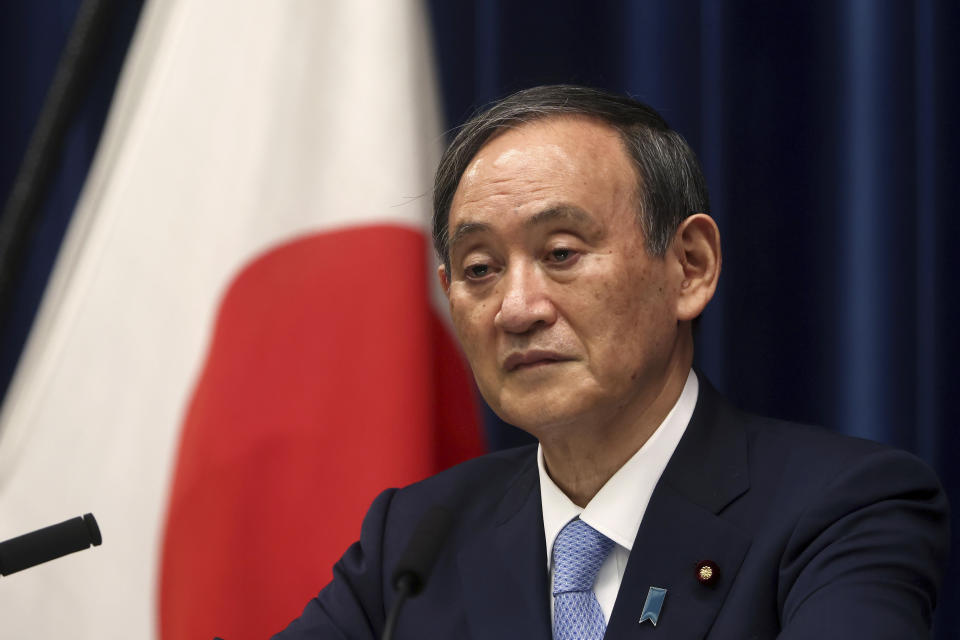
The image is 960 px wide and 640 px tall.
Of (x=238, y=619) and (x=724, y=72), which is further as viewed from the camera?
(x=724, y=72)

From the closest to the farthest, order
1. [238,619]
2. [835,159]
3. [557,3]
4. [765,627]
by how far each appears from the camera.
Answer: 1. [765,627]
2. [238,619]
3. [835,159]
4. [557,3]

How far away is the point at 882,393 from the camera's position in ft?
6.18

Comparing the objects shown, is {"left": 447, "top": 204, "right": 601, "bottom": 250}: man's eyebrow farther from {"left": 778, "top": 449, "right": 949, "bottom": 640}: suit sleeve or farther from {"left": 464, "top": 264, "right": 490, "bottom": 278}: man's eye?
{"left": 778, "top": 449, "right": 949, "bottom": 640}: suit sleeve

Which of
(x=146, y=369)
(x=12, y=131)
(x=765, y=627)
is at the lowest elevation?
(x=765, y=627)

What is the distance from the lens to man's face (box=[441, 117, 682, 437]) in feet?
4.78

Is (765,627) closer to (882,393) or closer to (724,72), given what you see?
(882,393)

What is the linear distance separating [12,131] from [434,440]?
125 centimetres

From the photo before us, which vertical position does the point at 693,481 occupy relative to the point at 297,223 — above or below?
below

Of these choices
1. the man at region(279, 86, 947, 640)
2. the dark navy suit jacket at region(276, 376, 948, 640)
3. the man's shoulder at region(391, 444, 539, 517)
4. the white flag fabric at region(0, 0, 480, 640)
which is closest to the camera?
the dark navy suit jacket at region(276, 376, 948, 640)

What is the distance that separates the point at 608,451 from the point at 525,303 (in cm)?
27

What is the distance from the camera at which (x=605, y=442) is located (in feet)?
5.04

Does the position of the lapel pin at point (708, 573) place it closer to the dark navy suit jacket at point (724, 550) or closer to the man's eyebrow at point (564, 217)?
the dark navy suit jacket at point (724, 550)

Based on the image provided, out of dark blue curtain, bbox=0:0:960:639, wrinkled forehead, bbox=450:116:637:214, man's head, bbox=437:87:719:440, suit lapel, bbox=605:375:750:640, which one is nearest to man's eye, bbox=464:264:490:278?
→ man's head, bbox=437:87:719:440

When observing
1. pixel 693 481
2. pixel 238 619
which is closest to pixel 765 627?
pixel 693 481
